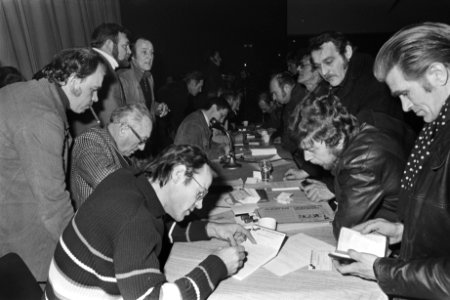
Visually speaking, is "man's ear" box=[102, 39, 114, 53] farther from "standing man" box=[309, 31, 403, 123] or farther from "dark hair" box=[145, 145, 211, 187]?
"dark hair" box=[145, 145, 211, 187]

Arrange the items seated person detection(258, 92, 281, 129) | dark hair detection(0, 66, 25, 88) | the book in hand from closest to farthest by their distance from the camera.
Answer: the book in hand → dark hair detection(0, 66, 25, 88) → seated person detection(258, 92, 281, 129)

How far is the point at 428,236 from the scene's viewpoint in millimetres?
1190

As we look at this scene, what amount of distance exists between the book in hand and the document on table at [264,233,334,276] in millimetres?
171

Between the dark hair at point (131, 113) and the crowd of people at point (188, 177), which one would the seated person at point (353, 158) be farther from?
the dark hair at point (131, 113)

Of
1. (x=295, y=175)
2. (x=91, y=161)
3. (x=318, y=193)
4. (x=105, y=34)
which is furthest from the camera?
(x=105, y=34)

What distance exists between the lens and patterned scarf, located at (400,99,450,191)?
1224 mm

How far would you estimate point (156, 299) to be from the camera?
1175 millimetres

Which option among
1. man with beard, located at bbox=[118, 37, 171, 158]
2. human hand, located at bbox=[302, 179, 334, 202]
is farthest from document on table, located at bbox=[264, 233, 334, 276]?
man with beard, located at bbox=[118, 37, 171, 158]

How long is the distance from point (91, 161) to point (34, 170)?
18.8 inches

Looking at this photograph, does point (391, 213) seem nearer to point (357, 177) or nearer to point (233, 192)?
point (357, 177)

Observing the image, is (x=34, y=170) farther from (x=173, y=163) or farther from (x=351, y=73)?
(x=351, y=73)

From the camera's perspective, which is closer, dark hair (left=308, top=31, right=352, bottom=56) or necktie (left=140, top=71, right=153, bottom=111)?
dark hair (left=308, top=31, right=352, bottom=56)

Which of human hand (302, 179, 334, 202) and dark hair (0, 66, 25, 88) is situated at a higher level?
dark hair (0, 66, 25, 88)

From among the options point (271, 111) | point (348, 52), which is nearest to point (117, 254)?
point (348, 52)
